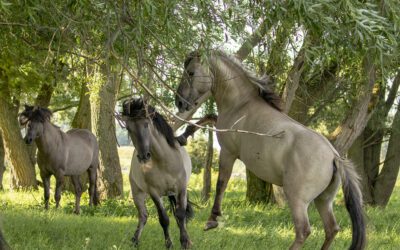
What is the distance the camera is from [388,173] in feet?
62.1

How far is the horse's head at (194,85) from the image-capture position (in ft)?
28.8

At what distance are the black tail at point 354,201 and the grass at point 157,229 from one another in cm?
58

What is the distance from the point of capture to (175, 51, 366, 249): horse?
7.94 meters

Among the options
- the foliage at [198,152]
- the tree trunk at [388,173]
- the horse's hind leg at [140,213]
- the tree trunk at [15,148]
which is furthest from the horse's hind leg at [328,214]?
the foliage at [198,152]

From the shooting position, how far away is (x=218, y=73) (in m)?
9.32

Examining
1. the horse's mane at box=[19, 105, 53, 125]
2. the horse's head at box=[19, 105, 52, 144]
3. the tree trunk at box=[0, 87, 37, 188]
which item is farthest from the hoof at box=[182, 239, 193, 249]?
the tree trunk at box=[0, 87, 37, 188]

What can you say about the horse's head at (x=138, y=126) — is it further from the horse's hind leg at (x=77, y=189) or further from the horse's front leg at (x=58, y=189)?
the horse's front leg at (x=58, y=189)

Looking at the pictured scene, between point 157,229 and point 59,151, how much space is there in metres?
4.92

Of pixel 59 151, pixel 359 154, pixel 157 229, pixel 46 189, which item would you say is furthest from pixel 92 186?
pixel 359 154

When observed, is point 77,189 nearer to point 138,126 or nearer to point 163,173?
point 163,173

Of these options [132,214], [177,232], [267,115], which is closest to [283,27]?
[267,115]

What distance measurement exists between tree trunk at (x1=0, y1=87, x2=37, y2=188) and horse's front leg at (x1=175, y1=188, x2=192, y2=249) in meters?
12.9

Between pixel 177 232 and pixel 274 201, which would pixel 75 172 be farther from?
pixel 177 232

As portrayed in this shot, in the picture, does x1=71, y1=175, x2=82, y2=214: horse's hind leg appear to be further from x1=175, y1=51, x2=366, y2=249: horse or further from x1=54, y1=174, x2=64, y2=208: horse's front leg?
x1=175, y1=51, x2=366, y2=249: horse
